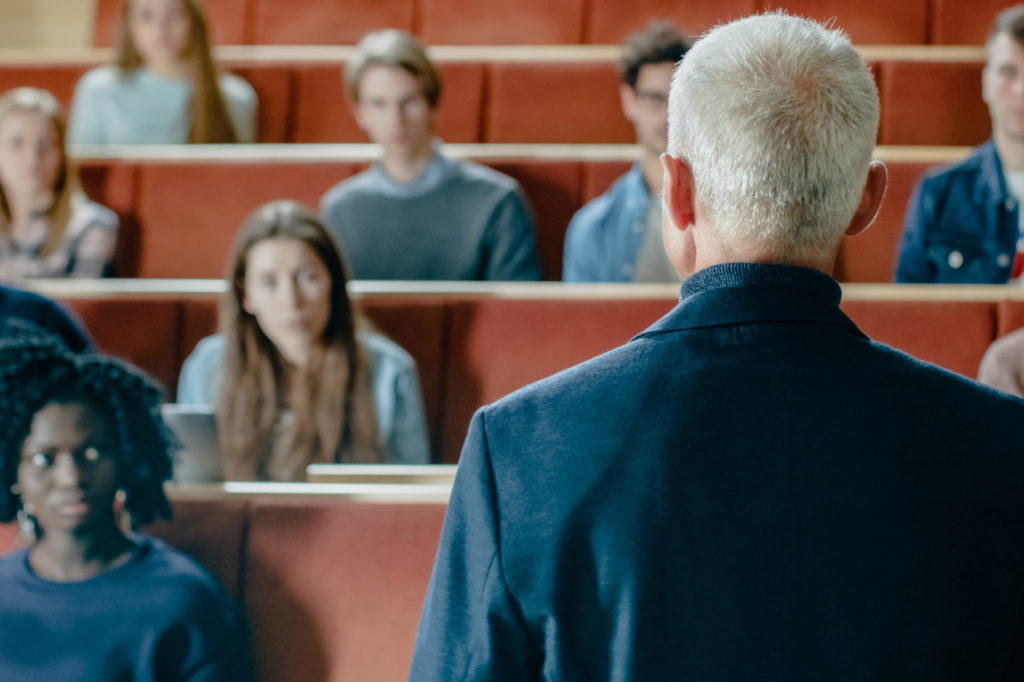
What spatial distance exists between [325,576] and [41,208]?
0.48 meters

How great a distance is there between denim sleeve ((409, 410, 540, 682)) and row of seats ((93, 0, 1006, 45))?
2.73 feet

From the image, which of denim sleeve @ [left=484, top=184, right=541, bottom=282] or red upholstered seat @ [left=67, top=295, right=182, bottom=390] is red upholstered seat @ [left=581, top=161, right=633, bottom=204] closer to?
denim sleeve @ [left=484, top=184, right=541, bottom=282]

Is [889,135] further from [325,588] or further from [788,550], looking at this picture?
[788,550]

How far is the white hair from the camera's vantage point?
20 centimetres

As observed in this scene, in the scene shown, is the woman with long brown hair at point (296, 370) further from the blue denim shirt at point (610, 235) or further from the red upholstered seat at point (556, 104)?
the red upholstered seat at point (556, 104)

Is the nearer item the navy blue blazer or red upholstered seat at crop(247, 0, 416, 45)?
→ the navy blue blazer

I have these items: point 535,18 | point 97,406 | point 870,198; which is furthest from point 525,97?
point 870,198

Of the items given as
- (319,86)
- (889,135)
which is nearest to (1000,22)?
(889,135)

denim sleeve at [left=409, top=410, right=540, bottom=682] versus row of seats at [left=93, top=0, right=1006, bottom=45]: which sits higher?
row of seats at [left=93, top=0, right=1006, bottom=45]

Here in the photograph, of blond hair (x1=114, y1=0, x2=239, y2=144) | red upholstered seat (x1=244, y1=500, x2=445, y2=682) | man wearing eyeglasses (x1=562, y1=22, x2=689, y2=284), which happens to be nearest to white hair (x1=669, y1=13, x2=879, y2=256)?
red upholstered seat (x1=244, y1=500, x2=445, y2=682)

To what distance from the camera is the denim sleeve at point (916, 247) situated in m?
0.69

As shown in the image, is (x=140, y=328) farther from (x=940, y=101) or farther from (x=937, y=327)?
(x=940, y=101)

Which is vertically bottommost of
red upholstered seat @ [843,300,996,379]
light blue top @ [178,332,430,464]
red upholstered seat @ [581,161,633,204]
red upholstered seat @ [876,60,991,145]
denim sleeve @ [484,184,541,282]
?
light blue top @ [178,332,430,464]

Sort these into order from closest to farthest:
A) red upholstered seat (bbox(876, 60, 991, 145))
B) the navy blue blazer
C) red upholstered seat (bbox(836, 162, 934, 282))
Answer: the navy blue blazer → red upholstered seat (bbox(836, 162, 934, 282)) → red upholstered seat (bbox(876, 60, 991, 145))
